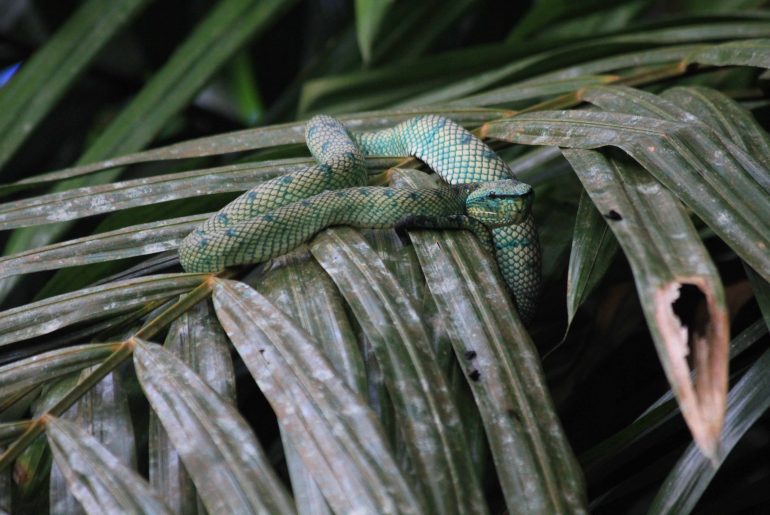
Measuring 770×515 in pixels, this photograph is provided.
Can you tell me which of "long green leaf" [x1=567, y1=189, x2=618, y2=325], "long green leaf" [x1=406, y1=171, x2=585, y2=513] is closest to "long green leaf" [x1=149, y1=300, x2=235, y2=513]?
"long green leaf" [x1=406, y1=171, x2=585, y2=513]

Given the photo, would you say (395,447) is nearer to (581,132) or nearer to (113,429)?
(113,429)

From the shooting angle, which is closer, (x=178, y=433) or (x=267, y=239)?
(x=178, y=433)

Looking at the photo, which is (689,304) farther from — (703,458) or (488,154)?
(703,458)

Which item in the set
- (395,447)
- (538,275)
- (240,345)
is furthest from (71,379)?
(538,275)

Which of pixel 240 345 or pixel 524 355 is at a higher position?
pixel 240 345

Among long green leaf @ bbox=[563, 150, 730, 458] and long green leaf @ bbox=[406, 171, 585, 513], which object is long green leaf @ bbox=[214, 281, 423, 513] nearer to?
long green leaf @ bbox=[406, 171, 585, 513]

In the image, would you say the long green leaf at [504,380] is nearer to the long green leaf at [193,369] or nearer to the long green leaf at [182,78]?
the long green leaf at [193,369]
